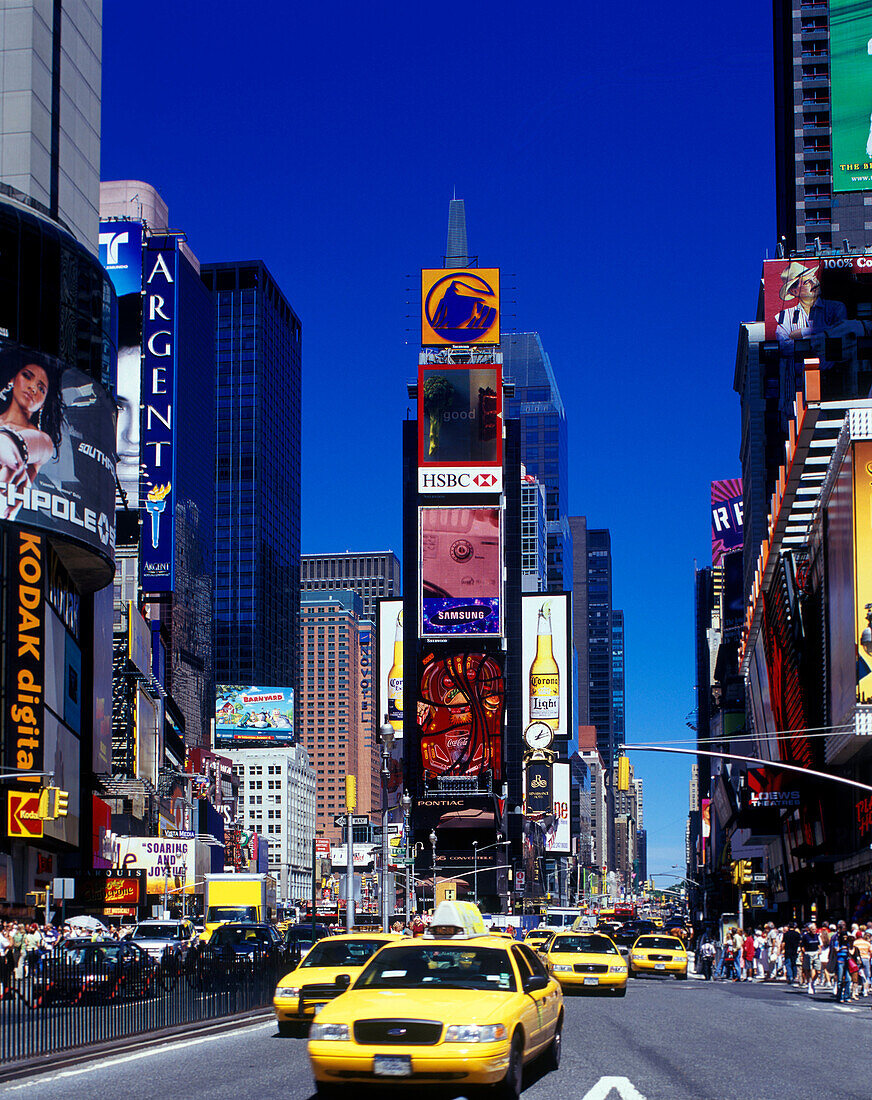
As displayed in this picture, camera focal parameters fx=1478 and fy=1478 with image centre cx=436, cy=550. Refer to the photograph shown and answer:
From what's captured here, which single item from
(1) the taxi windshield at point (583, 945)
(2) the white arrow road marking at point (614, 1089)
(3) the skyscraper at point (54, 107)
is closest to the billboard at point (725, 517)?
(3) the skyscraper at point (54, 107)

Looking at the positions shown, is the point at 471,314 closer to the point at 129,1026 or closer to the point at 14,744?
the point at 14,744

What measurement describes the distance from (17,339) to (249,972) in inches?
1531

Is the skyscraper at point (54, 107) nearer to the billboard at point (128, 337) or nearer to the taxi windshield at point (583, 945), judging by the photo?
the billboard at point (128, 337)

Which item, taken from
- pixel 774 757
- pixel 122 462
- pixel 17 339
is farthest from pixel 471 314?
pixel 17 339

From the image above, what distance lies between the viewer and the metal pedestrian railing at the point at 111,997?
1845 cm

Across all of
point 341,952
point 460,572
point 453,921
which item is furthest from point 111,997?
point 460,572

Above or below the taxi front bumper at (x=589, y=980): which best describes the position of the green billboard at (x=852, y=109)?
above

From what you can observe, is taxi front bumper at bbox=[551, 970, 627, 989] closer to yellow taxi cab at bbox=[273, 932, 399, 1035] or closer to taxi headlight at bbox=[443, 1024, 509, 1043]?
yellow taxi cab at bbox=[273, 932, 399, 1035]

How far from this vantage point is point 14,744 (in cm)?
5694

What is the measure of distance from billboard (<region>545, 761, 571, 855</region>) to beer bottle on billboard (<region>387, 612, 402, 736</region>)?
40.6 metres

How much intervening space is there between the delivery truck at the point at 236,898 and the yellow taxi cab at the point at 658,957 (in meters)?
14.9

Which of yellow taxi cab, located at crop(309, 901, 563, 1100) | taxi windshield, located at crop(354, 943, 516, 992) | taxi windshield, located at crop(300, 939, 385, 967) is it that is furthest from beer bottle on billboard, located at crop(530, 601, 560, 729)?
taxi windshield, located at crop(354, 943, 516, 992)

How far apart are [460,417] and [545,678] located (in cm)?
4594

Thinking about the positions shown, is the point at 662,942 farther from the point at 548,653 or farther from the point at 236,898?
the point at 548,653
